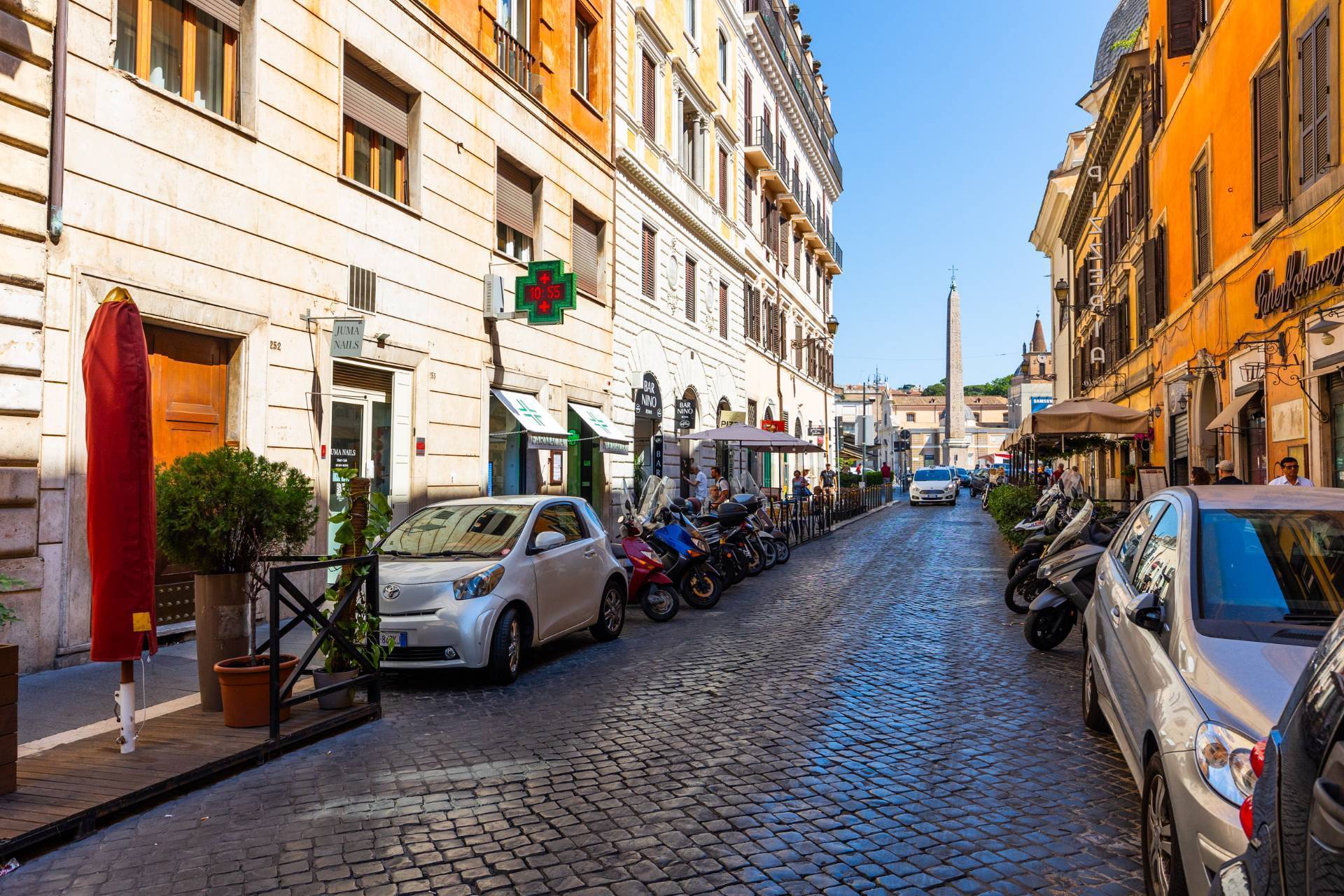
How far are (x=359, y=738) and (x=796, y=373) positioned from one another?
3430 centimetres

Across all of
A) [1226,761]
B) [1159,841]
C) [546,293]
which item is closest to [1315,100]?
[546,293]

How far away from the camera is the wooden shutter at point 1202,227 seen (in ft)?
54.1

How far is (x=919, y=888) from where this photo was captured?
3.78 metres

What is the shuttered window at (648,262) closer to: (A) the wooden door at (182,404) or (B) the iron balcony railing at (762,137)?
(B) the iron balcony railing at (762,137)

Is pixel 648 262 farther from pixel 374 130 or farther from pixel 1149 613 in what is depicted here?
pixel 1149 613

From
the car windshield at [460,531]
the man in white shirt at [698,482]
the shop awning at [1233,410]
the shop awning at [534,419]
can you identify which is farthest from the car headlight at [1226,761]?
the man in white shirt at [698,482]

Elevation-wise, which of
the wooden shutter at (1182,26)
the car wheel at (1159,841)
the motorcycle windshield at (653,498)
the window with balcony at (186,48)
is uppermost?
the wooden shutter at (1182,26)

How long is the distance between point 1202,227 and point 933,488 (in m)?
29.1

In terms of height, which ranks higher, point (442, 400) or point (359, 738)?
point (442, 400)

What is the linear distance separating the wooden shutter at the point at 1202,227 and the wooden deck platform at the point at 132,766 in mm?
15162

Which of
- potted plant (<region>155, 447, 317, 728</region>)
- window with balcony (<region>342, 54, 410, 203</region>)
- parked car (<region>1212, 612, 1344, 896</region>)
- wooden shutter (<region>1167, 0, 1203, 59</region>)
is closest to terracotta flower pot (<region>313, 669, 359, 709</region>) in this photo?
potted plant (<region>155, 447, 317, 728</region>)

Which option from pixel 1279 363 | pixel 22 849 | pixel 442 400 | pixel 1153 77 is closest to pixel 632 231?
pixel 442 400

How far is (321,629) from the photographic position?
6438 mm

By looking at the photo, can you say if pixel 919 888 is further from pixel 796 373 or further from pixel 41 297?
pixel 796 373
